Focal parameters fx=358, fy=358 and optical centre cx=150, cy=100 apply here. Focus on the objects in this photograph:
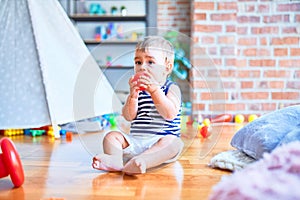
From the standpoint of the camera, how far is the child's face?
3.43ft

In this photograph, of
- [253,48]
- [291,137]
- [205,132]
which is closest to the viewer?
[291,137]

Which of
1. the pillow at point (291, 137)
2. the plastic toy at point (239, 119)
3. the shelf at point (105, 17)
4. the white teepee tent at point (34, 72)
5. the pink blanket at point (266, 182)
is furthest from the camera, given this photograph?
the shelf at point (105, 17)

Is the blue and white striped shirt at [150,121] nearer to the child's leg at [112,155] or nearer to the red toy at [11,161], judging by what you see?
the child's leg at [112,155]

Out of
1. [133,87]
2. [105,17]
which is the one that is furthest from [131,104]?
[105,17]

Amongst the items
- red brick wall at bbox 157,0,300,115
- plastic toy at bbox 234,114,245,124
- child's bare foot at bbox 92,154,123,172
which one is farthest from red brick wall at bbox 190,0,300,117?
child's bare foot at bbox 92,154,123,172

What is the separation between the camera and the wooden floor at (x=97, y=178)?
33.4 inches

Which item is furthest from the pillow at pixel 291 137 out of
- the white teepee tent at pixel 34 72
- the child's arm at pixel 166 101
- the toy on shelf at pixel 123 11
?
the toy on shelf at pixel 123 11

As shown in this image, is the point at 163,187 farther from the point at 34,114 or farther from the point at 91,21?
the point at 91,21

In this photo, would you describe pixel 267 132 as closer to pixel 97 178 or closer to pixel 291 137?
pixel 291 137

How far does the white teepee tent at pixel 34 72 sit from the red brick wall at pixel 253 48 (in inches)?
41.6

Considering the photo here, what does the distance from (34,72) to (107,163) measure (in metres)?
0.79

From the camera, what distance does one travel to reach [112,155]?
3.52ft

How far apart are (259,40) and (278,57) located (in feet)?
0.59

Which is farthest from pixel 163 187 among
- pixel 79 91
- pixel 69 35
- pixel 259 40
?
pixel 259 40
